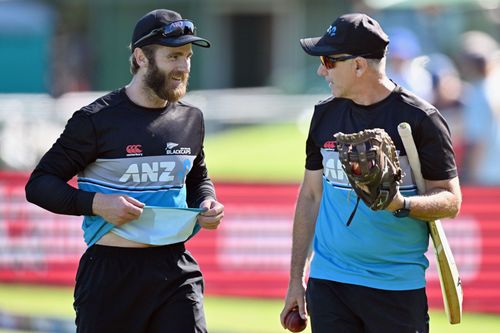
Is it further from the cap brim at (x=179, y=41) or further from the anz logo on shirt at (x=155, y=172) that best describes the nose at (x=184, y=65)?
the anz logo on shirt at (x=155, y=172)

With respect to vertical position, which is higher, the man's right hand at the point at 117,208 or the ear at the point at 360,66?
the ear at the point at 360,66

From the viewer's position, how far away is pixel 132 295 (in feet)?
20.0

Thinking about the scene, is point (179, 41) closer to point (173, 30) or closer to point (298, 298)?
point (173, 30)

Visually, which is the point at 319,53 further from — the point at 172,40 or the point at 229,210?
the point at 229,210

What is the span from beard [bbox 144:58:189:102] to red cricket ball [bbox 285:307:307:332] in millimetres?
1294

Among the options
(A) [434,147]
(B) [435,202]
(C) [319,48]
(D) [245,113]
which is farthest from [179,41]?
(D) [245,113]

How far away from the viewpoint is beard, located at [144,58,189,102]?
6.11 meters

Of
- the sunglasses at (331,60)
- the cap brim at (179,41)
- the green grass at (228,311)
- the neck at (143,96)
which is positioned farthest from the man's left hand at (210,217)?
the green grass at (228,311)

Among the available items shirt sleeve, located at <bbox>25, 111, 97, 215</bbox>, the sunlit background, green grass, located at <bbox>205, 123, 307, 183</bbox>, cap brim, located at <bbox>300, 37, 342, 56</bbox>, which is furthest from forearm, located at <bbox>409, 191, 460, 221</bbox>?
green grass, located at <bbox>205, 123, 307, 183</bbox>

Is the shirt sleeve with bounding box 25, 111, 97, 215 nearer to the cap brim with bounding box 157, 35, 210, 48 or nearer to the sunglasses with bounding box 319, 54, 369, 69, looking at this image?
the cap brim with bounding box 157, 35, 210, 48

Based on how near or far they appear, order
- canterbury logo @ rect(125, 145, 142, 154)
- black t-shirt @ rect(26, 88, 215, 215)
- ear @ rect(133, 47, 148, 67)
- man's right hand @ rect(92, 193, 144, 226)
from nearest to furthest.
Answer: man's right hand @ rect(92, 193, 144, 226), black t-shirt @ rect(26, 88, 215, 215), canterbury logo @ rect(125, 145, 142, 154), ear @ rect(133, 47, 148, 67)

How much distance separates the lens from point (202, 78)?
102 ft

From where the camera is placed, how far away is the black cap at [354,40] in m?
5.67

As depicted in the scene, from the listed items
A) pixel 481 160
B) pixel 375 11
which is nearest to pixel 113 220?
pixel 481 160
